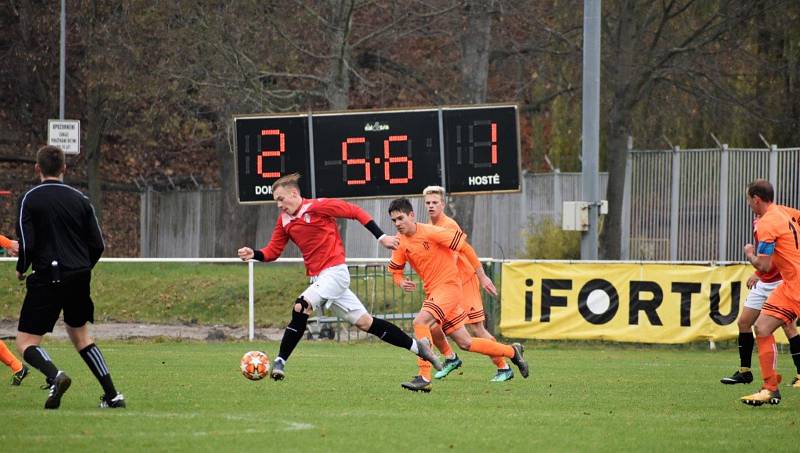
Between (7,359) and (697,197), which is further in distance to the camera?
(697,197)

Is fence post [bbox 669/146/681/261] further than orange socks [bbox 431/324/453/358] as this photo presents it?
Yes

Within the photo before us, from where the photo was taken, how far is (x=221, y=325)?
24.8 m

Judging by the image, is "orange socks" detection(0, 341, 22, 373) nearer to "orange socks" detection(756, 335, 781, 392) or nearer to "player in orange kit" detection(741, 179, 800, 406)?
"player in orange kit" detection(741, 179, 800, 406)

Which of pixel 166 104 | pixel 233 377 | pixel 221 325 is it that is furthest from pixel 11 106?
pixel 233 377

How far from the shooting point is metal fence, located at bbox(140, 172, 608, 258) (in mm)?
32375

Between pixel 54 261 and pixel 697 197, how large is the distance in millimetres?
22076

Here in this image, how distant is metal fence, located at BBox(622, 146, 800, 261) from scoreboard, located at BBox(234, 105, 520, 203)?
29.6 feet

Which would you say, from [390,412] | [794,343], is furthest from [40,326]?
[794,343]

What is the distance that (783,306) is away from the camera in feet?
38.8

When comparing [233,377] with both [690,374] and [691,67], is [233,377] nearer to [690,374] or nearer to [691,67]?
A: [690,374]

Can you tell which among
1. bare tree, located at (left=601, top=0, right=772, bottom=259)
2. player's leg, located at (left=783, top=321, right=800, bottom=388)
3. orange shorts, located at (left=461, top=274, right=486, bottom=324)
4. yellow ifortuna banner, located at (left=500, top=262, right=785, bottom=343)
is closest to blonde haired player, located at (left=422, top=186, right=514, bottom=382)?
orange shorts, located at (left=461, top=274, right=486, bottom=324)

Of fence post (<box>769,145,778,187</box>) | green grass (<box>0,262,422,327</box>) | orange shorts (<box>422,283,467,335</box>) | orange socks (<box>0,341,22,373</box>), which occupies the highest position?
fence post (<box>769,145,778,187</box>)

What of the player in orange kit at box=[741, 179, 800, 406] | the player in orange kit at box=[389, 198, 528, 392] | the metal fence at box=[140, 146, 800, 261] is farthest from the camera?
the metal fence at box=[140, 146, 800, 261]

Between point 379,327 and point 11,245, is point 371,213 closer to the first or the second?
point 379,327
